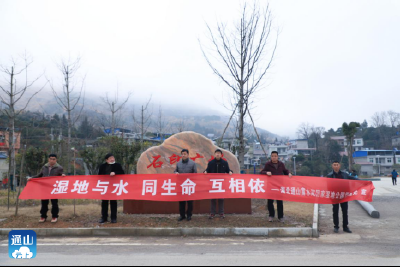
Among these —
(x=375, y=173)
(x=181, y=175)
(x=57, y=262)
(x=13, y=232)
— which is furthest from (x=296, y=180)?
(x=375, y=173)

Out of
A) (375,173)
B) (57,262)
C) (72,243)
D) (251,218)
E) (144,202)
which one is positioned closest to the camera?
(57,262)

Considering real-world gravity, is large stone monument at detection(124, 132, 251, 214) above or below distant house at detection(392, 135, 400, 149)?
below

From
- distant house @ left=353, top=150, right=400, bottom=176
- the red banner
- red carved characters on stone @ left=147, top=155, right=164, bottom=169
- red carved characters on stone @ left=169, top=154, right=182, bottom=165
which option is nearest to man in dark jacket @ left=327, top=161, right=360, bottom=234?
the red banner

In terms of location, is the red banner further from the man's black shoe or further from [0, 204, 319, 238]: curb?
[0, 204, 319, 238]: curb

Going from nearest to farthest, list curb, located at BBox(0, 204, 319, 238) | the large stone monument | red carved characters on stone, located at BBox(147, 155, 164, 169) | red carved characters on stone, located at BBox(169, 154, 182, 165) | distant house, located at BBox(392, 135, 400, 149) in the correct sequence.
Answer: curb, located at BBox(0, 204, 319, 238), the large stone monument, red carved characters on stone, located at BBox(147, 155, 164, 169), red carved characters on stone, located at BBox(169, 154, 182, 165), distant house, located at BBox(392, 135, 400, 149)

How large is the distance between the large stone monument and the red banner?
0.94m

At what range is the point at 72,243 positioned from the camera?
6.38m

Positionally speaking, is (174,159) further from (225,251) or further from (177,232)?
(225,251)

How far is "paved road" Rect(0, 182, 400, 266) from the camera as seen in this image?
16.2ft

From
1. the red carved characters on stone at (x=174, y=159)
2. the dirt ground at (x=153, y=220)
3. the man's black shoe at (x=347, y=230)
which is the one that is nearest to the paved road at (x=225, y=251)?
the man's black shoe at (x=347, y=230)

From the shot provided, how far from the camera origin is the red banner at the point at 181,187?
788cm

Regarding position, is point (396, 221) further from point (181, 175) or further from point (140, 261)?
point (140, 261)

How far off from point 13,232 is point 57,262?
2428 millimetres

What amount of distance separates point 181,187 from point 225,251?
2.62 metres
